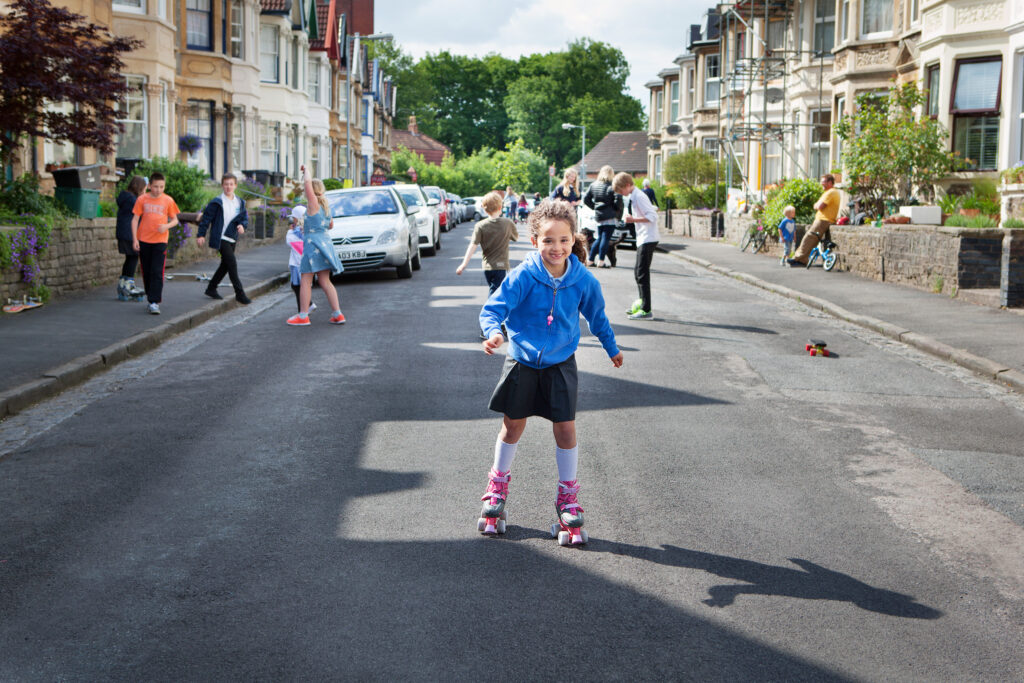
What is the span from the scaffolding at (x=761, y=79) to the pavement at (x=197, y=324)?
17.0 meters

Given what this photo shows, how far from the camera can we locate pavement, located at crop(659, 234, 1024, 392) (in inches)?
427

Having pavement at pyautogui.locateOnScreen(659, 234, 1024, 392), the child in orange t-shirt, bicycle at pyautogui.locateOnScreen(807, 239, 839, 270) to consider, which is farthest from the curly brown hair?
bicycle at pyautogui.locateOnScreen(807, 239, 839, 270)

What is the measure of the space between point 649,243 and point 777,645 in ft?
A: 33.6

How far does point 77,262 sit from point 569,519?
1276 centimetres

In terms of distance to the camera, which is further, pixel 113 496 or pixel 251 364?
pixel 251 364

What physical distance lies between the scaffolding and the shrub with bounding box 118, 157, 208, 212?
1777cm

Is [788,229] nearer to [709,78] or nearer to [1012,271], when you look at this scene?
[1012,271]

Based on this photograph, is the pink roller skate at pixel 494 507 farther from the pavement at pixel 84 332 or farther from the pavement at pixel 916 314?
the pavement at pixel 916 314

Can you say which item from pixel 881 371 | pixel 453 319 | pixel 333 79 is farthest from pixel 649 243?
pixel 333 79

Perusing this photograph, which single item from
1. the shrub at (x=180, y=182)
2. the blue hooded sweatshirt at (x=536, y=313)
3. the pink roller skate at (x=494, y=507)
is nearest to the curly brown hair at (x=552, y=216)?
the blue hooded sweatshirt at (x=536, y=313)

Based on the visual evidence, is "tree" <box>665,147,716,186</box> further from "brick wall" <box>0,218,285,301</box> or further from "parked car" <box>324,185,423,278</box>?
"brick wall" <box>0,218,285,301</box>

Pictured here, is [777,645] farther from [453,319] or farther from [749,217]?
[749,217]

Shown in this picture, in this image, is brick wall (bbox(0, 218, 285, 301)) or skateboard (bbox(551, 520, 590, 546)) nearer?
skateboard (bbox(551, 520, 590, 546))

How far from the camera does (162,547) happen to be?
16.8 feet
